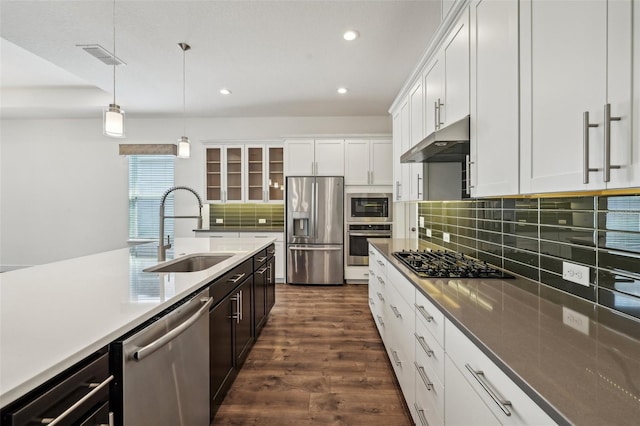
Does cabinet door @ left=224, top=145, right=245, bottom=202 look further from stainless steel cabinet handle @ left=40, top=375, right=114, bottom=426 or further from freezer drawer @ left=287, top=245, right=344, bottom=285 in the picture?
stainless steel cabinet handle @ left=40, top=375, right=114, bottom=426

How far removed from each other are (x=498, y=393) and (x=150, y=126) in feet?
20.7

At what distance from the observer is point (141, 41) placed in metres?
3.06

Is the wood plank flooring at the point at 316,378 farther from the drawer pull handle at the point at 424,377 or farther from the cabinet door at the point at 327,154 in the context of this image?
the cabinet door at the point at 327,154

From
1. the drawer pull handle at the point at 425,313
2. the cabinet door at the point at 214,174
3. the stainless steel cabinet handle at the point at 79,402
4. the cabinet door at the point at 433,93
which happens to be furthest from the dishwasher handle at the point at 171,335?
the cabinet door at the point at 214,174

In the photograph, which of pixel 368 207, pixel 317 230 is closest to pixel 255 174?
pixel 317 230

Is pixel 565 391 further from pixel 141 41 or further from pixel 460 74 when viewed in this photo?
pixel 141 41

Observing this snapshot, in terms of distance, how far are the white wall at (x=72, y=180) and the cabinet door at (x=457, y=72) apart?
13.8 feet

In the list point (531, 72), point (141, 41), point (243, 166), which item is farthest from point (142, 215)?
point (531, 72)

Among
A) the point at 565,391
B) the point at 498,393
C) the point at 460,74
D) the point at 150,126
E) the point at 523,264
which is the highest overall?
the point at 150,126

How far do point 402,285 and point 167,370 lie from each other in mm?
1333

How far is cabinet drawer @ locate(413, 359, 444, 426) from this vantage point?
1293mm

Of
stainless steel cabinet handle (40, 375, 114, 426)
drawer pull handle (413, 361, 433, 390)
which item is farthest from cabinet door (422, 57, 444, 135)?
stainless steel cabinet handle (40, 375, 114, 426)

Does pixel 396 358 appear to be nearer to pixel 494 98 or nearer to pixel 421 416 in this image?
pixel 421 416

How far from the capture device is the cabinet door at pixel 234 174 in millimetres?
5328
